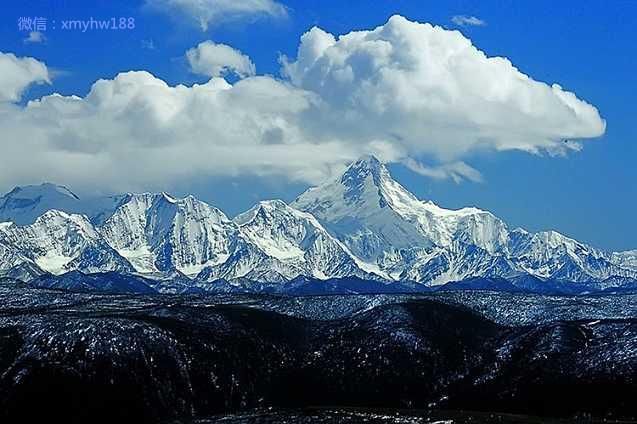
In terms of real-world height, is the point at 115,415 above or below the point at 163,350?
below

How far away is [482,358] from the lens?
7490 inches

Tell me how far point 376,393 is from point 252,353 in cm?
3216

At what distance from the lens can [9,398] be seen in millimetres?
150125

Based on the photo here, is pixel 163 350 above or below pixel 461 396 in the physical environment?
above

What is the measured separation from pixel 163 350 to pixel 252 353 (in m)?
25.4

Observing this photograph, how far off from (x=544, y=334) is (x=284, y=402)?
64.9 metres

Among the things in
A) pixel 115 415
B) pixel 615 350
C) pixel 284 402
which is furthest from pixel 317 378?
pixel 615 350

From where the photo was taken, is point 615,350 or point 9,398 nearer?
point 9,398

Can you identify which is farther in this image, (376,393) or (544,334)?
(544,334)

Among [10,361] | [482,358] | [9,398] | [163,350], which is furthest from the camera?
[482,358]

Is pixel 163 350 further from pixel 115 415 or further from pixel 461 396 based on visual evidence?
pixel 461 396

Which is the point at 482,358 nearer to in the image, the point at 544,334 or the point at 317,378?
the point at 544,334

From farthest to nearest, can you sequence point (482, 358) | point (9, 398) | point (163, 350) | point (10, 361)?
1. point (482, 358)
2. point (163, 350)
3. point (10, 361)
4. point (9, 398)

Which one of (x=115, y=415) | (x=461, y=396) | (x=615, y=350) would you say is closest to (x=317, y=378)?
(x=461, y=396)
